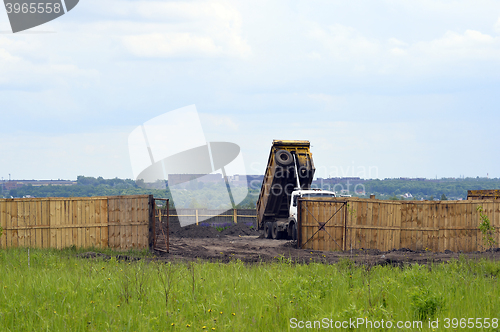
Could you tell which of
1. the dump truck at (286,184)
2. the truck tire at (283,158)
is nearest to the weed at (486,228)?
the dump truck at (286,184)

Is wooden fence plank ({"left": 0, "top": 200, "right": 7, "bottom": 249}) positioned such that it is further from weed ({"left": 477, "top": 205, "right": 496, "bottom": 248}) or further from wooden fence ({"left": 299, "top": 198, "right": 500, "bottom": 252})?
weed ({"left": 477, "top": 205, "right": 496, "bottom": 248})

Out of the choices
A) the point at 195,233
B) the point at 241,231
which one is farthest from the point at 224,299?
the point at 241,231

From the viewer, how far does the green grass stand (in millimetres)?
7512

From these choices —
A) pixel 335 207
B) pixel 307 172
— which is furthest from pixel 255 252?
pixel 307 172

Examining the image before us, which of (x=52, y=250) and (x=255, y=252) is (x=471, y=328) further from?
(x=52, y=250)

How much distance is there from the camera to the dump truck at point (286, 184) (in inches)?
918

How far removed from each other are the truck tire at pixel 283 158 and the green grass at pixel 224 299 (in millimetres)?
12294

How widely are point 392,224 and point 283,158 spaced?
20.8 feet

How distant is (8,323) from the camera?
7770 millimetres

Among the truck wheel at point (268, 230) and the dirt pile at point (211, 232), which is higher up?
the truck wheel at point (268, 230)

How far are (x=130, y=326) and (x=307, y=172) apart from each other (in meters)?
17.3

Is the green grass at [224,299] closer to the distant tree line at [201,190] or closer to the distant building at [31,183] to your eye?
the distant tree line at [201,190]

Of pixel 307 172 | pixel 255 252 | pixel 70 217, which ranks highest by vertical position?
pixel 307 172

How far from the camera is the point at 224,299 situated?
854cm
